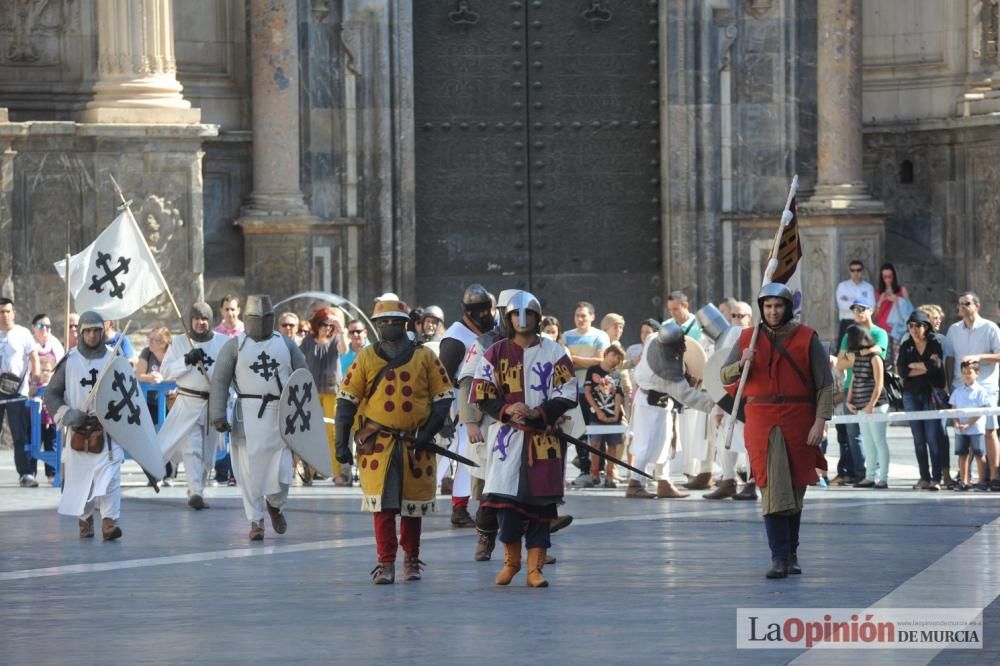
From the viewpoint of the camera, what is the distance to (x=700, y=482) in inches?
744

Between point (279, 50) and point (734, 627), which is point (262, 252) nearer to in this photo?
point (279, 50)

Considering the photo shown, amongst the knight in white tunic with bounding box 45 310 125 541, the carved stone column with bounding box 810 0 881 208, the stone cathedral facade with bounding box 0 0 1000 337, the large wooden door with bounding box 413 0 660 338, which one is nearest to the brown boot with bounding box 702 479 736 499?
the knight in white tunic with bounding box 45 310 125 541

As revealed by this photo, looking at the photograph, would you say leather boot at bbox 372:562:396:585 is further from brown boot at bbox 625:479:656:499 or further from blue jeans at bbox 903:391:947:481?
blue jeans at bbox 903:391:947:481

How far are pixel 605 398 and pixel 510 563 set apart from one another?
7.37 metres

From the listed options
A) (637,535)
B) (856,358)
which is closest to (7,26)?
(856,358)

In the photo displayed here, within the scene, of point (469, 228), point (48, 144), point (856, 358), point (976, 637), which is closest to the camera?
point (976, 637)

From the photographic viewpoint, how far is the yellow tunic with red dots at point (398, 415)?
1273 centimetres

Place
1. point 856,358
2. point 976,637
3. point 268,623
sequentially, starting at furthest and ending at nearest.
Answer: point 856,358 < point 268,623 < point 976,637

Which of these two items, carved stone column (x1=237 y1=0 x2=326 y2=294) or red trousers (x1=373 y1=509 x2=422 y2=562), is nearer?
red trousers (x1=373 y1=509 x2=422 y2=562)

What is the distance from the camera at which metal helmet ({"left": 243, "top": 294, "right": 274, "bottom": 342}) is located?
1548cm

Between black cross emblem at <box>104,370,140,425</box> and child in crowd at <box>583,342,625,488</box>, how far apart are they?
5.07m

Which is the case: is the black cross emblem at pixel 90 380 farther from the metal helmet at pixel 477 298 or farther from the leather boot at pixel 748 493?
the leather boot at pixel 748 493

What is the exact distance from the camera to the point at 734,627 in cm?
1053

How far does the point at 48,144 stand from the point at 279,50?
2648 millimetres
